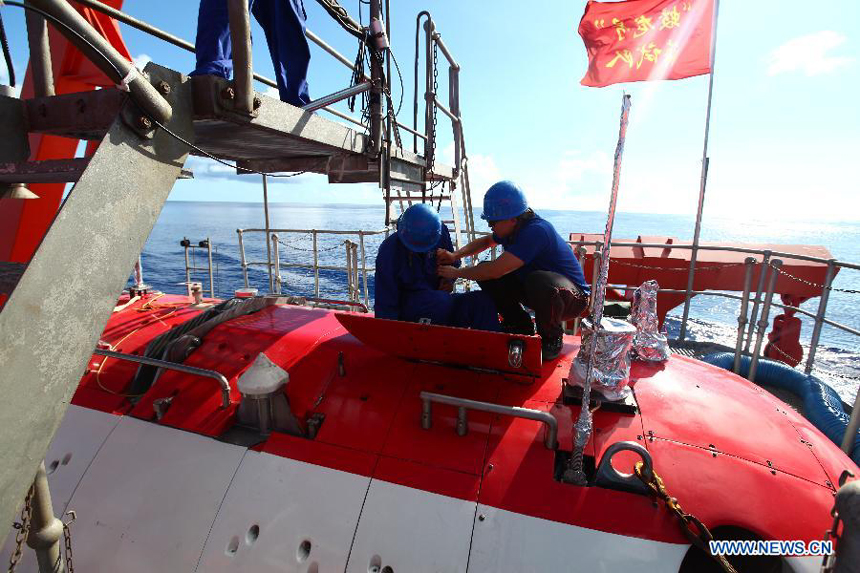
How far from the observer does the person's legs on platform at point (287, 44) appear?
9.64 feet

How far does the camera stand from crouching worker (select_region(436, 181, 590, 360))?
3129 mm

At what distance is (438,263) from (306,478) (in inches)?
73.6

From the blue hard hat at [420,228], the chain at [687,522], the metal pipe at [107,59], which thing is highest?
→ the metal pipe at [107,59]

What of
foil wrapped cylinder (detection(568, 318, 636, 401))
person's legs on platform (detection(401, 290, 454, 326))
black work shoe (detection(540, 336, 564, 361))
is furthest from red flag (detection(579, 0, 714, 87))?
person's legs on platform (detection(401, 290, 454, 326))

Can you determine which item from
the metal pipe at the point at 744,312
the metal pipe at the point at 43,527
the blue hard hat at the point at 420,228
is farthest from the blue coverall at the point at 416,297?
the metal pipe at the point at 744,312

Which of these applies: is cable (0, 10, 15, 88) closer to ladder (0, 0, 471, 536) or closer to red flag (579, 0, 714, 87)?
ladder (0, 0, 471, 536)

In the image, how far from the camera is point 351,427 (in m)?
2.91

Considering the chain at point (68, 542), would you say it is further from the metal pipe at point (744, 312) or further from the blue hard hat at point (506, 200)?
the metal pipe at point (744, 312)

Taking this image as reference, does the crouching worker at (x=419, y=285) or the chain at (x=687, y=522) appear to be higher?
the crouching worker at (x=419, y=285)

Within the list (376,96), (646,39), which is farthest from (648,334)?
(646,39)

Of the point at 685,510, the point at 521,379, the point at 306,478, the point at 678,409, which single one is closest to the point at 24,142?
the point at 306,478

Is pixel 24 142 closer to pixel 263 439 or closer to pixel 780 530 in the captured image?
pixel 263 439

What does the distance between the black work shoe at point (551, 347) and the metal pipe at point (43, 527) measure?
3261 millimetres

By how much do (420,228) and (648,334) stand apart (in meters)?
2.07
